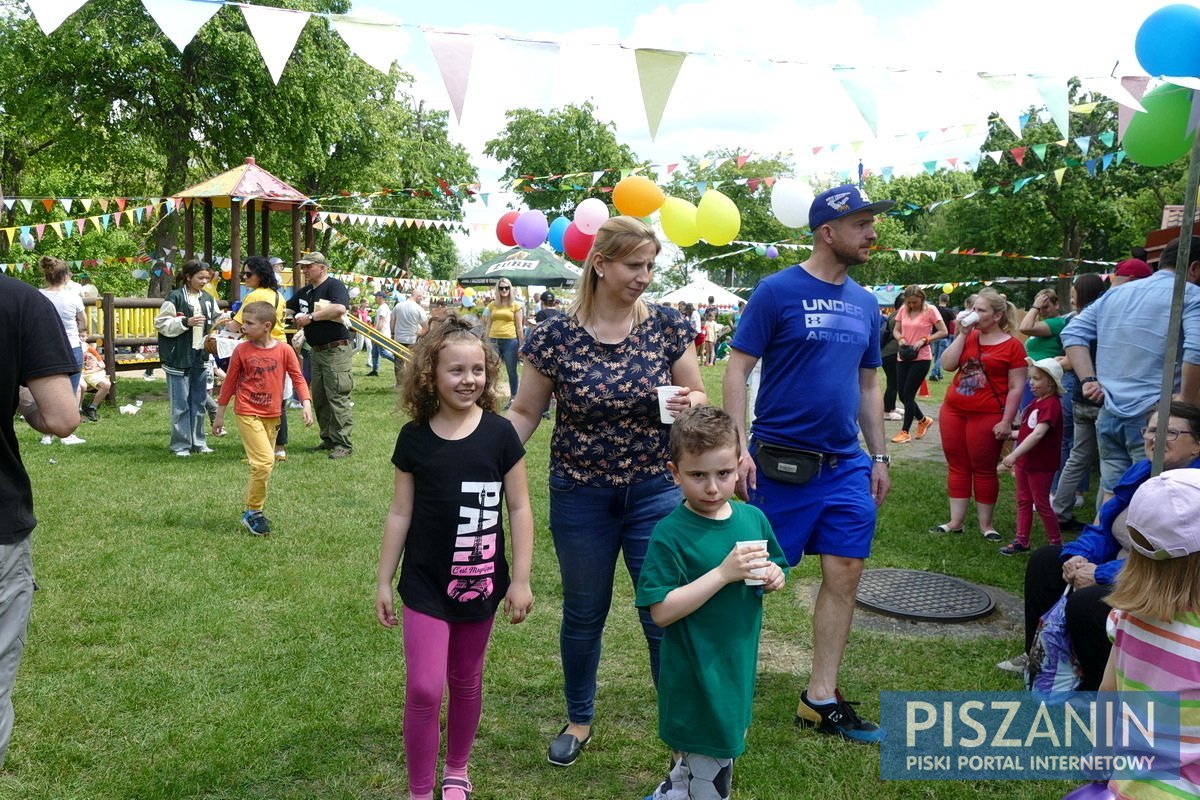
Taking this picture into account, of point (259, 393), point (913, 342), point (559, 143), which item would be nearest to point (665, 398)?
point (259, 393)

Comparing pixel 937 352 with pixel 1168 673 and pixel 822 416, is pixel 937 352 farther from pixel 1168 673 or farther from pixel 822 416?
pixel 1168 673

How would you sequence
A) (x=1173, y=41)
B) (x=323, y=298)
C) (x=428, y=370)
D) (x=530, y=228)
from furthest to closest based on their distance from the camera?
(x=530, y=228)
(x=323, y=298)
(x=1173, y=41)
(x=428, y=370)

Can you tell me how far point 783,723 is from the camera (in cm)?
372

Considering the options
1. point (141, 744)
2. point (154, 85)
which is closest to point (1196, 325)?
point (141, 744)

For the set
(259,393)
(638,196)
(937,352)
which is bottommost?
(937,352)

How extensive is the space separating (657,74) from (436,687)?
158 inches

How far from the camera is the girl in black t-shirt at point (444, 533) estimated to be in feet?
9.29

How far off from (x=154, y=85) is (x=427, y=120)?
1077 inches

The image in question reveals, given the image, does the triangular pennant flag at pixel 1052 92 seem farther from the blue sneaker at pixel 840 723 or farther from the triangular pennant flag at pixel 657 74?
the blue sneaker at pixel 840 723

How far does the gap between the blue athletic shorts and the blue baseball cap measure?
936 mm

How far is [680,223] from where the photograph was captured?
31.7 feet

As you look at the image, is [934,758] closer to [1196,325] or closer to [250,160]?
[1196,325]

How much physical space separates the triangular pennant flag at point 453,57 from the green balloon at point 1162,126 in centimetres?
345

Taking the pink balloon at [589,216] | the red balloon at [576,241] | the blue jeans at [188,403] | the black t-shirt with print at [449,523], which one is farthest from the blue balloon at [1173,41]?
the blue jeans at [188,403]
